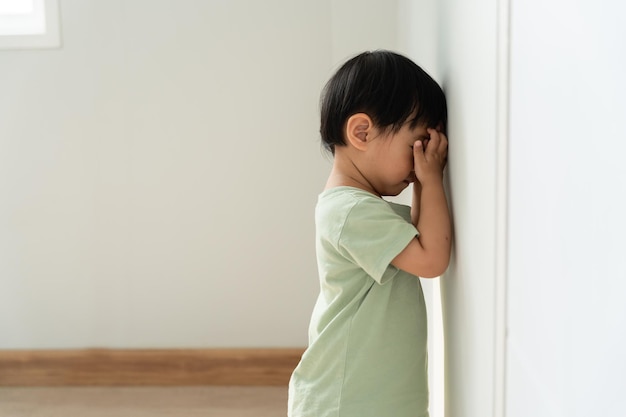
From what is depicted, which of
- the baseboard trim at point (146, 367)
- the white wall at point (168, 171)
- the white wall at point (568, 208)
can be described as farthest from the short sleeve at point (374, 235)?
the baseboard trim at point (146, 367)

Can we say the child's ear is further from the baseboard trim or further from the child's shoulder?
the baseboard trim

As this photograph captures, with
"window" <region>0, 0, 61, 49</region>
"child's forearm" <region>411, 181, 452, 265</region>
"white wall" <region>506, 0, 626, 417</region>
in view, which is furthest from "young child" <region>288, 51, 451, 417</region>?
"window" <region>0, 0, 61, 49</region>

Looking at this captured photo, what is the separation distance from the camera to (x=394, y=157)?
3.55 feet

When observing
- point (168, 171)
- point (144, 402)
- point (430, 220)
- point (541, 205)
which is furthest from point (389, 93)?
point (144, 402)

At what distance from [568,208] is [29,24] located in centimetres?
201

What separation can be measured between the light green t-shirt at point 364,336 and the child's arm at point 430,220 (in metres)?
0.05

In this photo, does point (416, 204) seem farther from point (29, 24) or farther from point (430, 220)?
point (29, 24)

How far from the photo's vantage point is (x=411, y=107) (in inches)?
41.0

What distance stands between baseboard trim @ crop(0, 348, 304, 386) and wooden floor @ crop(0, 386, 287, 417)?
0.03 m

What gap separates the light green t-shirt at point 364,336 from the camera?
42.8 inches

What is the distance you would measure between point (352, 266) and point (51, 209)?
140cm

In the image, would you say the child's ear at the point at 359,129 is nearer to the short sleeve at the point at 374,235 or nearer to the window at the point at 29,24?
the short sleeve at the point at 374,235

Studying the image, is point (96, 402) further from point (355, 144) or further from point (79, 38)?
point (355, 144)

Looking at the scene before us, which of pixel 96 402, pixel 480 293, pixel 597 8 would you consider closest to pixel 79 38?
pixel 96 402
